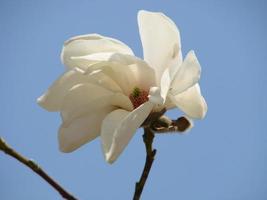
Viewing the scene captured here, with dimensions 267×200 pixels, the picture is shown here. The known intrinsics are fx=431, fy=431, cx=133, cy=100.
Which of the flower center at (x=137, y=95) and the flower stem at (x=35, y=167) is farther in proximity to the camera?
the flower center at (x=137, y=95)

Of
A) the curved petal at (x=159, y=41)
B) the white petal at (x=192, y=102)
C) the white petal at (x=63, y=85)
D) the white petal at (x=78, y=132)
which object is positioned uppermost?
the curved petal at (x=159, y=41)

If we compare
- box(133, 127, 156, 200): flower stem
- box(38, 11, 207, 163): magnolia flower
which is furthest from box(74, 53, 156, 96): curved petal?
box(133, 127, 156, 200): flower stem

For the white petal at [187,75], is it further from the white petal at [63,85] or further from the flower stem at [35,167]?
the flower stem at [35,167]

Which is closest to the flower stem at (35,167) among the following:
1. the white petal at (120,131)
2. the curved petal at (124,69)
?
the white petal at (120,131)

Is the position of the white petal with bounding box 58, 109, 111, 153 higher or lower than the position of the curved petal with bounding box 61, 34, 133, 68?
lower

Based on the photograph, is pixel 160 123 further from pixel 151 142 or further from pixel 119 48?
pixel 119 48

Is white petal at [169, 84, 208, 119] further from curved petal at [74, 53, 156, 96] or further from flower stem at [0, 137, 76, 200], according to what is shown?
flower stem at [0, 137, 76, 200]

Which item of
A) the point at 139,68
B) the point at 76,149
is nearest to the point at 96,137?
the point at 76,149
